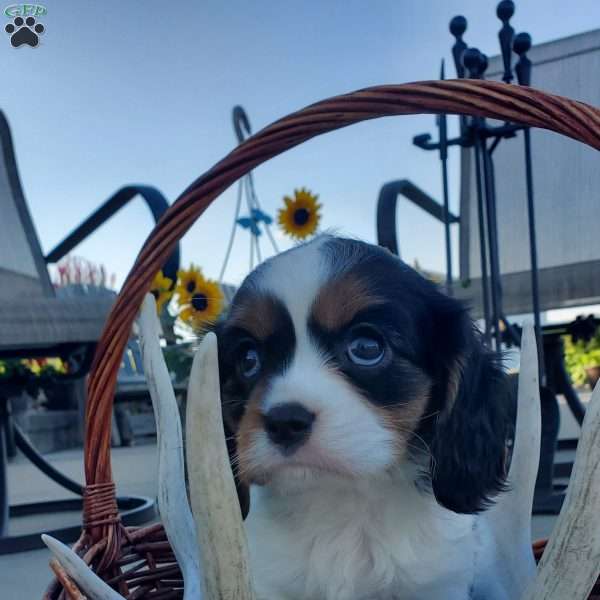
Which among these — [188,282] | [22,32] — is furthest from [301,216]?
[22,32]

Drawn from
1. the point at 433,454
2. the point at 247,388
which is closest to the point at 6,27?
the point at 247,388

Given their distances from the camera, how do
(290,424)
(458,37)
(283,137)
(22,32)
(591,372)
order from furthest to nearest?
1. (591,372)
2. (22,32)
3. (458,37)
4. (283,137)
5. (290,424)

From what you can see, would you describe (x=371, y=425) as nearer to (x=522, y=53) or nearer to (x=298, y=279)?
(x=298, y=279)

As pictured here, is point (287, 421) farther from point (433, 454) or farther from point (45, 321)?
point (45, 321)

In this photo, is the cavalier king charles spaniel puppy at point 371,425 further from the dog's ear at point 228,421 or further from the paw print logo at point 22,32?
the paw print logo at point 22,32

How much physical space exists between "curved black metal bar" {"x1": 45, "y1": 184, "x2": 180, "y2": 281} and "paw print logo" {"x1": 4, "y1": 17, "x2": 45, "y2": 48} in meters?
0.69

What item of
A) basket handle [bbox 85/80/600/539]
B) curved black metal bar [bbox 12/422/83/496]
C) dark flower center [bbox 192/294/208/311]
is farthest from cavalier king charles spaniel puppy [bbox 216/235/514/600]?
curved black metal bar [bbox 12/422/83/496]

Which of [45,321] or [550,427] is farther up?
[45,321]

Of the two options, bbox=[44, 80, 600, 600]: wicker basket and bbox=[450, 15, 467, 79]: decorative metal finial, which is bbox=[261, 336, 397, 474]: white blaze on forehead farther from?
bbox=[450, 15, 467, 79]: decorative metal finial

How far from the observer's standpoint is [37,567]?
7.16 ft

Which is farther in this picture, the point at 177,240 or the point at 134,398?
the point at 134,398

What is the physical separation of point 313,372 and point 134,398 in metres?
4.83

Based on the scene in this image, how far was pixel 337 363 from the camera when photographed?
0.96 meters

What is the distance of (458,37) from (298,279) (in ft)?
4.89
